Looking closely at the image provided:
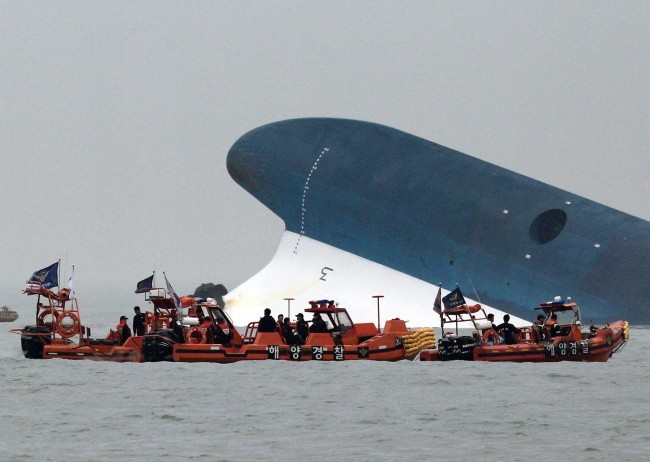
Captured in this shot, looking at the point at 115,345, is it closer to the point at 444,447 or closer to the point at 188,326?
the point at 188,326

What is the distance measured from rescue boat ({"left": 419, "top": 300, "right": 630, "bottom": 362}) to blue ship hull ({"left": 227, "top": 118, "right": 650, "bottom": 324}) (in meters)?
16.0

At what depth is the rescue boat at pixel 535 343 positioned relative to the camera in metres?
36.4

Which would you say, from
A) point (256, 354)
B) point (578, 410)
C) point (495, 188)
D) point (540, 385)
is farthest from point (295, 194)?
point (578, 410)

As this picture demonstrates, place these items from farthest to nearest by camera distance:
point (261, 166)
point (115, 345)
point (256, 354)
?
point (261, 166), point (115, 345), point (256, 354)

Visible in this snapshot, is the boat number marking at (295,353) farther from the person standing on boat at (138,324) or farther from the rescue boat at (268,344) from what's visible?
the person standing on boat at (138,324)

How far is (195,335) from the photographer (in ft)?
124

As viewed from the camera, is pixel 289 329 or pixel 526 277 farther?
pixel 526 277

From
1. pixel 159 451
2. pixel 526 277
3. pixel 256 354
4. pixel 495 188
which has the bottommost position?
pixel 159 451

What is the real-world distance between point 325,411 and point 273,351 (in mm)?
8503

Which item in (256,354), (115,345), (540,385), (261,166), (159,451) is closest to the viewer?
(159,451)

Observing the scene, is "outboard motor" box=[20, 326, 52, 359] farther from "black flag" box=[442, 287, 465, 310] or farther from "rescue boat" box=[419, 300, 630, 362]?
"black flag" box=[442, 287, 465, 310]

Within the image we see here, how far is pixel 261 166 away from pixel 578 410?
107ft

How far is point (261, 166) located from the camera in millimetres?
59062

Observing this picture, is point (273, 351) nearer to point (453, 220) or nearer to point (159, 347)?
point (159, 347)
